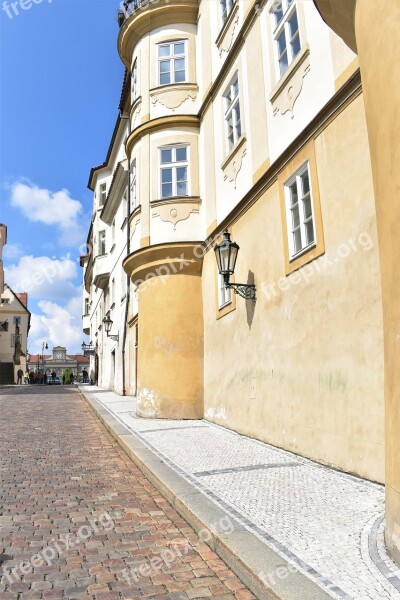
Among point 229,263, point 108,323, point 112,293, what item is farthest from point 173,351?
point 112,293

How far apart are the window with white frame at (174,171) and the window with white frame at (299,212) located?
5.07 meters

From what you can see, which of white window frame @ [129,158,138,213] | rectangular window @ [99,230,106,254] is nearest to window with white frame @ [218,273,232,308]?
white window frame @ [129,158,138,213]

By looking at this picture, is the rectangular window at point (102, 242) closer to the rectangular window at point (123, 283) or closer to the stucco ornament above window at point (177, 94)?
the rectangular window at point (123, 283)

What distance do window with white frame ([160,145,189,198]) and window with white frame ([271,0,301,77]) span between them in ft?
14.5

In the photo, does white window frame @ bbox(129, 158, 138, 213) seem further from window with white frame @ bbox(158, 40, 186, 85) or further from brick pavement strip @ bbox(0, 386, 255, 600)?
brick pavement strip @ bbox(0, 386, 255, 600)

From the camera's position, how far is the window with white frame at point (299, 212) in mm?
7187

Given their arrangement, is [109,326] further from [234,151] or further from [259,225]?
[259,225]

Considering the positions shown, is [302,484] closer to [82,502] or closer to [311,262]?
[82,502]

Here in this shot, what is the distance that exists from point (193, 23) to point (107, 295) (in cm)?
1781

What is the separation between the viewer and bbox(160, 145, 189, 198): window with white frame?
1244 cm

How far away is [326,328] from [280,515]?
2734 mm

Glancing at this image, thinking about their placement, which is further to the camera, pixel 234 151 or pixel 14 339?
pixel 14 339

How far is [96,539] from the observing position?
4051 millimetres

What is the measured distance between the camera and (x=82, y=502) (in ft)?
16.8
